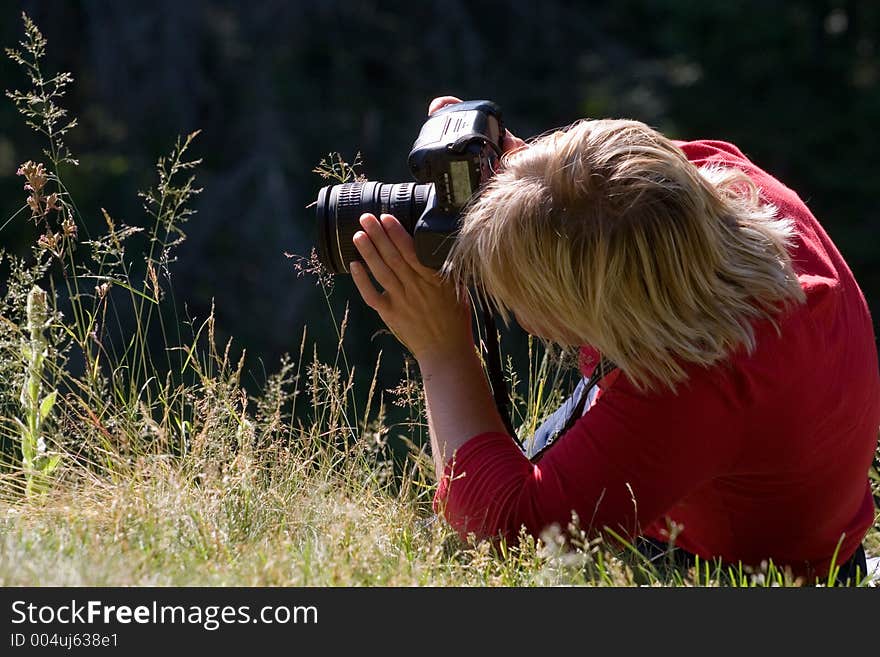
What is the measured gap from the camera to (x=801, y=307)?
5.63 ft

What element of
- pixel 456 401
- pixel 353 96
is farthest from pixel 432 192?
pixel 353 96

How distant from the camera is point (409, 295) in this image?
1958 mm

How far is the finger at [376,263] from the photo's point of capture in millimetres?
1935

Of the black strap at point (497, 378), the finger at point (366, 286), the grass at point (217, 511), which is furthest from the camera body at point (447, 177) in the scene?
the grass at point (217, 511)

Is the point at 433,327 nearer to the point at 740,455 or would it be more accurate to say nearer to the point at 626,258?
the point at 626,258

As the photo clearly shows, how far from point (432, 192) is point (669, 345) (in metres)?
0.50

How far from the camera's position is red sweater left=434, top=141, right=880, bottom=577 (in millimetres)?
1668

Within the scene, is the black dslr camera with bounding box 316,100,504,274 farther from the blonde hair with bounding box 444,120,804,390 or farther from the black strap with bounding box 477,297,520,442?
the black strap with bounding box 477,297,520,442

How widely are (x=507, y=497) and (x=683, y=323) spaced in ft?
1.32

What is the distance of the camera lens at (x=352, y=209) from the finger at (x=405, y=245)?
40 mm

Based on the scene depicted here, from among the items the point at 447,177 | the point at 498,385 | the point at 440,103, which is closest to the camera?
the point at 447,177

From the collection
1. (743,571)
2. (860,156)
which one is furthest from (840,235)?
(743,571)

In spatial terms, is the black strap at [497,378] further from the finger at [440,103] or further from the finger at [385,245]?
the finger at [440,103]

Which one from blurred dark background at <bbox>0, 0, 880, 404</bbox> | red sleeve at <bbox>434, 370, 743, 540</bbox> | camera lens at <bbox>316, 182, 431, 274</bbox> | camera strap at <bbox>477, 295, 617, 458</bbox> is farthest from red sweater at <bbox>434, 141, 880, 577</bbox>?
blurred dark background at <bbox>0, 0, 880, 404</bbox>
